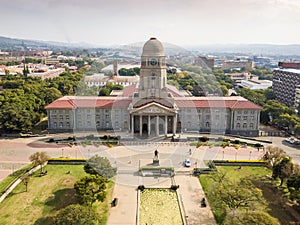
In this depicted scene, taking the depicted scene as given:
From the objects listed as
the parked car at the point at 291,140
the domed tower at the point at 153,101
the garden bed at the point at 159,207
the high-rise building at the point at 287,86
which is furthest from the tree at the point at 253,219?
the high-rise building at the point at 287,86

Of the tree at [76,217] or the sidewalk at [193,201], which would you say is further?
the sidewalk at [193,201]

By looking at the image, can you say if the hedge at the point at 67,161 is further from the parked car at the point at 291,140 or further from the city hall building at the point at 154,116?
the parked car at the point at 291,140

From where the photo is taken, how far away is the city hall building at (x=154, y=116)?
45.4 meters

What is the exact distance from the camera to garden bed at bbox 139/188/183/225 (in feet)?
72.7

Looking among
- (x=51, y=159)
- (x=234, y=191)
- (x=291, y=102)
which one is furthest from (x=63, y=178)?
(x=291, y=102)

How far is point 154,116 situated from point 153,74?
7.14 meters

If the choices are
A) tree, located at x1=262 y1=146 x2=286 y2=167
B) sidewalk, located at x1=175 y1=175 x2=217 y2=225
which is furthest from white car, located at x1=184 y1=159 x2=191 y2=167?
tree, located at x1=262 y1=146 x2=286 y2=167

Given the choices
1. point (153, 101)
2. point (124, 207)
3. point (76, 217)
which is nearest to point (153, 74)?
point (153, 101)

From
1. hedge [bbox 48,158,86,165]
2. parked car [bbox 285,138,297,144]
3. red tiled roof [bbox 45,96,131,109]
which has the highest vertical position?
red tiled roof [bbox 45,96,131,109]

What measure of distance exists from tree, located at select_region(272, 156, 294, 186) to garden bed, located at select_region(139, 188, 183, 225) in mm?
10420

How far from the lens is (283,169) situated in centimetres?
2675

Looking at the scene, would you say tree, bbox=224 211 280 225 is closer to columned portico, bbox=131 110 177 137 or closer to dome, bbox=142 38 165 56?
columned portico, bbox=131 110 177 137

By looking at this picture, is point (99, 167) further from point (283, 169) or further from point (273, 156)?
point (273, 156)

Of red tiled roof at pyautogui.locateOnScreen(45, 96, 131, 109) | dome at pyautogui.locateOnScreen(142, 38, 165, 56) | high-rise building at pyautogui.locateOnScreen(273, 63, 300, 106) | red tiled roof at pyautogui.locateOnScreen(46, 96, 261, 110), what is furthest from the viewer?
high-rise building at pyautogui.locateOnScreen(273, 63, 300, 106)
